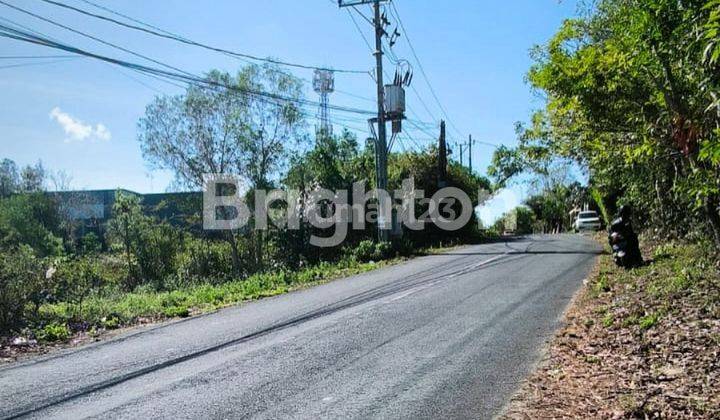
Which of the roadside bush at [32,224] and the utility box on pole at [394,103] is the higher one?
the utility box on pole at [394,103]

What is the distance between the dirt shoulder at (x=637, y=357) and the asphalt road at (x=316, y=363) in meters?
0.34

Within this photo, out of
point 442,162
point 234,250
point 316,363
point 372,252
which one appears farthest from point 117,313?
point 442,162

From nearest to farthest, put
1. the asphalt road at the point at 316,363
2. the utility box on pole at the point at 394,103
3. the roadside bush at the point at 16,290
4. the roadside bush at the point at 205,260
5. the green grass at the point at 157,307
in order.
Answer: the asphalt road at the point at 316,363, the roadside bush at the point at 16,290, the green grass at the point at 157,307, the utility box on pole at the point at 394,103, the roadside bush at the point at 205,260

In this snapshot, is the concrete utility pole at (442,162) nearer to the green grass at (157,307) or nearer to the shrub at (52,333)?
the green grass at (157,307)

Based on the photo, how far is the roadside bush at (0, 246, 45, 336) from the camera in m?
10.3

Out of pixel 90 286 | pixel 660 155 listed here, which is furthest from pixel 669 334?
pixel 90 286

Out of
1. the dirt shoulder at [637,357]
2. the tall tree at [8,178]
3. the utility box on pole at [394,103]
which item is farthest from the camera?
the tall tree at [8,178]

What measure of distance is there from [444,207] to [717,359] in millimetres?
27424

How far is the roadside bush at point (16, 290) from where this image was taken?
33.8 ft

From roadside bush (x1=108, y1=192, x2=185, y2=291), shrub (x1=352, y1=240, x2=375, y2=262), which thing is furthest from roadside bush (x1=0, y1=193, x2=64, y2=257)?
shrub (x1=352, y1=240, x2=375, y2=262)

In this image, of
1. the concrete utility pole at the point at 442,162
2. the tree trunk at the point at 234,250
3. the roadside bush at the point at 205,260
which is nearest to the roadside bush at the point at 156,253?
the roadside bush at the point at 205,260

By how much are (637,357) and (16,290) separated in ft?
36.9

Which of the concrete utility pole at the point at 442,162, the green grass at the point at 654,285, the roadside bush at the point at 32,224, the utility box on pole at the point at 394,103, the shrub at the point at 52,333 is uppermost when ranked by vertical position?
the utility box on pole at the point at 394,103

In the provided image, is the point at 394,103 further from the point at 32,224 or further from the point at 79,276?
the point at 32,224
